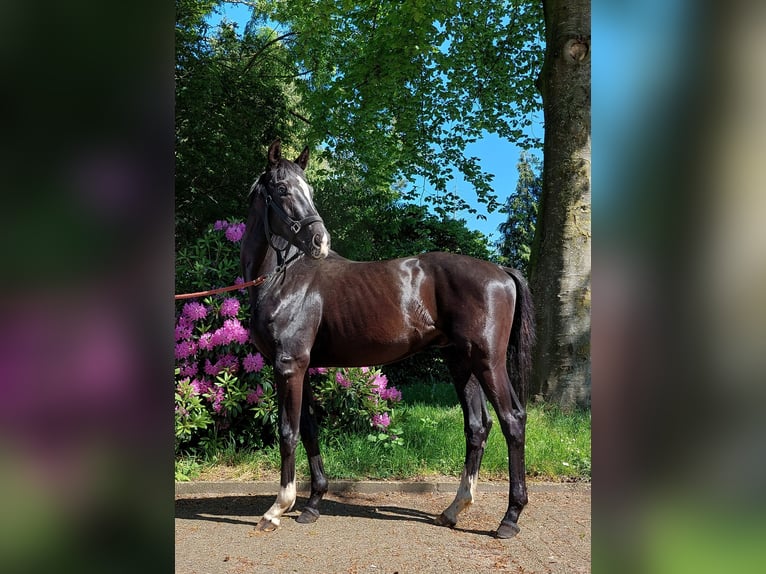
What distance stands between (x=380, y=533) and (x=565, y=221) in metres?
4.03

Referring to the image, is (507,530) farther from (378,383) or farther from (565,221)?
(565,221)

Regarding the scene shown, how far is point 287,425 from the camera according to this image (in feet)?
13.0

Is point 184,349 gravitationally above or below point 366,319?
below

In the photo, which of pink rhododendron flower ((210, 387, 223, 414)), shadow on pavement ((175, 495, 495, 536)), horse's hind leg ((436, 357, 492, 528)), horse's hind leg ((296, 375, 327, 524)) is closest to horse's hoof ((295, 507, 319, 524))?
horse's hind leg ((296, 375, 327, 524))

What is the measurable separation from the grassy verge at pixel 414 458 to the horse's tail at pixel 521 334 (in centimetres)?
148

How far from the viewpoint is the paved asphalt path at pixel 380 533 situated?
3.39 m

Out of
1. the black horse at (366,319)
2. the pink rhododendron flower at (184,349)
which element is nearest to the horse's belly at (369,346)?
the black horse at (366,319)

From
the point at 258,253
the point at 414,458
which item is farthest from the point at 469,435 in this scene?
the point at 258,253

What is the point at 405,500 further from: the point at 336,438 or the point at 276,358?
the point at 276,358

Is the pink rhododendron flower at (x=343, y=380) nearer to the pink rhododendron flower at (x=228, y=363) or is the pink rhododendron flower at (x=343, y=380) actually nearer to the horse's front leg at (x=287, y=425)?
the pink rhododendron flower at (x=228, y=363)
